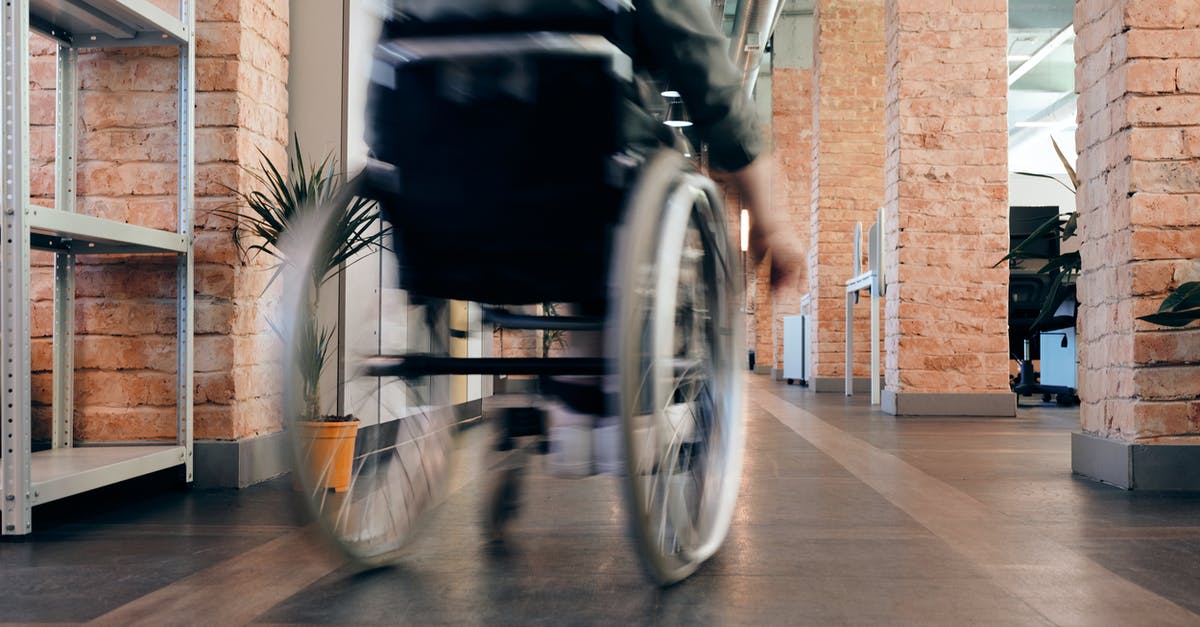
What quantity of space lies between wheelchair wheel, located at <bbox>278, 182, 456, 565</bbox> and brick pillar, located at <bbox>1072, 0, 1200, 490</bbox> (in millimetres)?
1958

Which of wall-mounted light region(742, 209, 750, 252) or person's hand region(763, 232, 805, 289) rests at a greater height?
wall-mounted light region(742, 209, 750, 252)

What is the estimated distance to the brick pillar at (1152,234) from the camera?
2.62m

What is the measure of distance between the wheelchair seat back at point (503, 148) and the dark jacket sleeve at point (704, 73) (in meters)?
0.08

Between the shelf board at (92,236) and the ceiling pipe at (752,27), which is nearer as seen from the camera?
the shelf board at (92,236)

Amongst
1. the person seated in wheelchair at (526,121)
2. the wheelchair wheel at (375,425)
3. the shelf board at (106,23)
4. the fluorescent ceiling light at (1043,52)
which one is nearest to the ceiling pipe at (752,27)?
the fluorescent ceiling light at (1043,52)

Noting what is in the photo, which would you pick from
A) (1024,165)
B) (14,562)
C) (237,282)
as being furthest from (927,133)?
(1024,165)

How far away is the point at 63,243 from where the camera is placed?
2.44 metres

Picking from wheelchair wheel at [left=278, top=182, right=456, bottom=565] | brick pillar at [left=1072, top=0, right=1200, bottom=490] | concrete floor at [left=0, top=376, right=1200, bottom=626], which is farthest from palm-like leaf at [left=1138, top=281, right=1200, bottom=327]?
wheelchair wheel at [left=278, top=182, right=456, bottom=565]

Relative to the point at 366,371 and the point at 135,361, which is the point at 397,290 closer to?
the point at 366,371

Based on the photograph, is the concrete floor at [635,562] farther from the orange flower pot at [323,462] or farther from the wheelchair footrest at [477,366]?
the wheelchair footrest at [477,366]

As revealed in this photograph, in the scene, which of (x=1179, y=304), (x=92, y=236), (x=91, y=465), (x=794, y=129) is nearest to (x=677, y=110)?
(x=92, y=236)

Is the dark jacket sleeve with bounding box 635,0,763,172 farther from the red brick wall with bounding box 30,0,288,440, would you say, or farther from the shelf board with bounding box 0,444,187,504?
the red brick wall with bounding box 30,0,288,440

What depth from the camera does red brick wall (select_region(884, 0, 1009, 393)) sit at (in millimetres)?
5383

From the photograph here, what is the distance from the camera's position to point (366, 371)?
1.59 m
